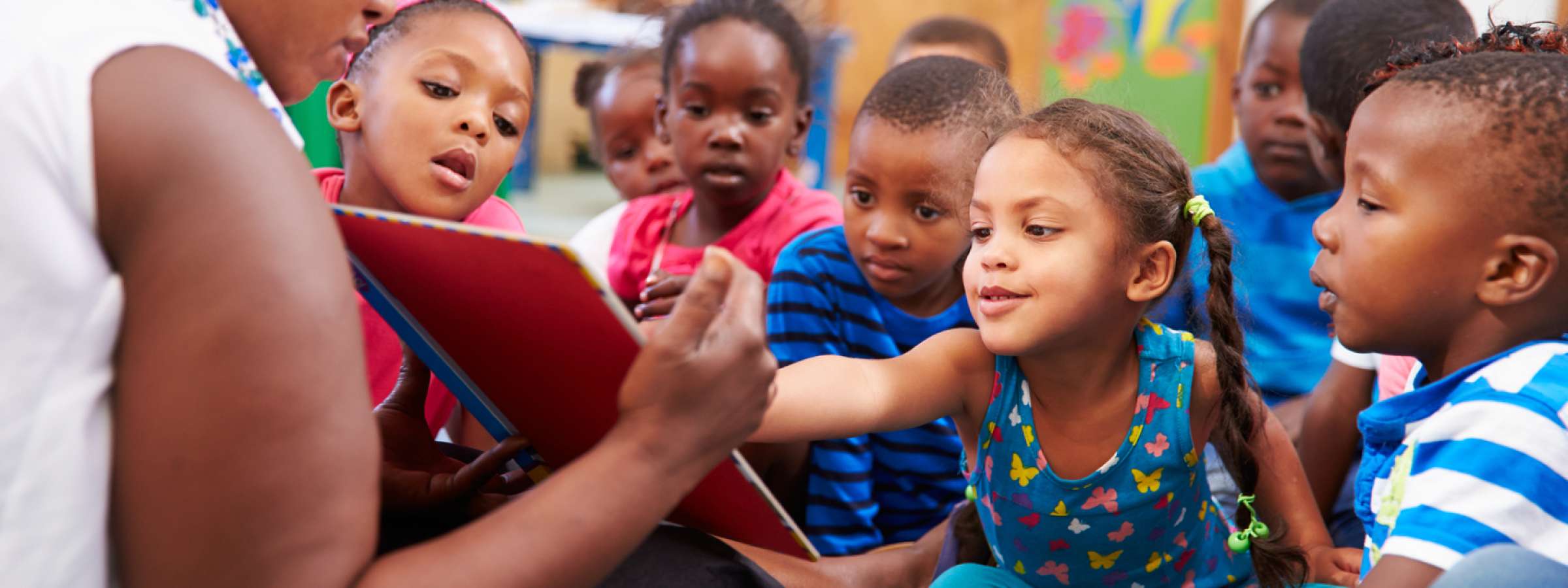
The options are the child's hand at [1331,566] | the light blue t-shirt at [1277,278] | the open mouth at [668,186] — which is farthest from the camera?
the open mouth at [668,186]

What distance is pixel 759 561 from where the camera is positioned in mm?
1118

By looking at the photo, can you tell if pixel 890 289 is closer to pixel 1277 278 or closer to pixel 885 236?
pixel 885 236

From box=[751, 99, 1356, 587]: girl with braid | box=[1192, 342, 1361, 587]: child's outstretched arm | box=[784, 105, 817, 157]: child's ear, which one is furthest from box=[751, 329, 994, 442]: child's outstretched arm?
box=[784, 105, 817, 157]: child's ear

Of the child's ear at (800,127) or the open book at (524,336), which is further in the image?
the child's ear at (800,127)

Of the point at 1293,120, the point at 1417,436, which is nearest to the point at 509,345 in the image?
the point at 1417,436

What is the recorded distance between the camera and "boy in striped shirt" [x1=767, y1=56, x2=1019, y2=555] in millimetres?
1638

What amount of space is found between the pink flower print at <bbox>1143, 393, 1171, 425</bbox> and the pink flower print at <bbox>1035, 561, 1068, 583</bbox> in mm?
191

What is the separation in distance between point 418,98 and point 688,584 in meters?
0.80

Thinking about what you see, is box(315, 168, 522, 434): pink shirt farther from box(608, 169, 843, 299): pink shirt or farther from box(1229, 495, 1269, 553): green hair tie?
box(1229, 495, 1269, 553): green hair tie

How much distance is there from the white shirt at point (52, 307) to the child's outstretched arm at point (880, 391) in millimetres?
575

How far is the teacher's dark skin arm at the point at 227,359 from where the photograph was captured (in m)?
0.62

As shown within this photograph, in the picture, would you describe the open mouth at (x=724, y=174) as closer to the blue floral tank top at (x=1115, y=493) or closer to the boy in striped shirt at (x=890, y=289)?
the boy in striped shirt at (x=890, y=289)

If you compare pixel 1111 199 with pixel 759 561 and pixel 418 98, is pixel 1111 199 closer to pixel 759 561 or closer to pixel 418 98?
pixel 759 561

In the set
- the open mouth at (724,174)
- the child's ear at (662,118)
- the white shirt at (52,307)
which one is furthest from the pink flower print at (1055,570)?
the child's ear at (662,118)
